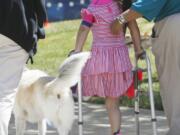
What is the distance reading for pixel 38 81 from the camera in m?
6.46

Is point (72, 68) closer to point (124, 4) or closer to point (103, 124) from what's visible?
point (124, 4)

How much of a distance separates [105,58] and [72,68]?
59 cm

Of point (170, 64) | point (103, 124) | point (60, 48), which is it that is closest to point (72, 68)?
point (170, 64)

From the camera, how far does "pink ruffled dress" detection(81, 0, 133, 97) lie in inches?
251

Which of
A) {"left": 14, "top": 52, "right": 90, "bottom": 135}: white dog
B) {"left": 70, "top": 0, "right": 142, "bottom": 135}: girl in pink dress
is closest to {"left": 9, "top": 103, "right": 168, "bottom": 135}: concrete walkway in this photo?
{"left": 14, "top": 52, "right": 90, "bottom": 135}: white dog

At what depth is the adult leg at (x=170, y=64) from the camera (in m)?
6.01

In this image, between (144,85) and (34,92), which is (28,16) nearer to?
(34,92)

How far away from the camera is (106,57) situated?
21.0 ft

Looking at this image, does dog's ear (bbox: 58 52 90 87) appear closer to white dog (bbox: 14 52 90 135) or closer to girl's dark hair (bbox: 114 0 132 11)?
white dog (bbox: 14 52 90 135)

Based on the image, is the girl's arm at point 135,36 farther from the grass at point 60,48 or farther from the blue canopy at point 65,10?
the blue canopy at point 65,10

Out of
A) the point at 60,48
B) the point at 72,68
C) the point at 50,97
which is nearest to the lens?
the point at 72,68

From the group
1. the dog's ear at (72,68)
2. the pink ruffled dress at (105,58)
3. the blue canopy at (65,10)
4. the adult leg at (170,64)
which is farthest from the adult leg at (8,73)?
the blue canopy at (65,10)

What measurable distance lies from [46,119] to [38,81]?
41 cm

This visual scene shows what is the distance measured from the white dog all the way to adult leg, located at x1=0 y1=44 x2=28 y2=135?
0.49 metres
